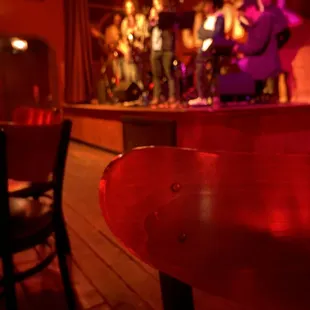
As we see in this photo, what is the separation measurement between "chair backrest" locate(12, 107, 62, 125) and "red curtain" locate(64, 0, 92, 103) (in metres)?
3.88

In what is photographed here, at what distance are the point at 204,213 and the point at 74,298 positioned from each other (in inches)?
43.3

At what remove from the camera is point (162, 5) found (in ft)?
11.9

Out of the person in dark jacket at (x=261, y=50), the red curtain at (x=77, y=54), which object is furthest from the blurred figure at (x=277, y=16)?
the red curtain at (x=77, y=54)

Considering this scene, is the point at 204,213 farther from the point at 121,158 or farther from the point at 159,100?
the point at 159,100

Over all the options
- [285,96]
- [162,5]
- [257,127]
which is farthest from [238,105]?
[162,5]

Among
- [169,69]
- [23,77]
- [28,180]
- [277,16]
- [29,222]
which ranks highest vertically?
[23,77]

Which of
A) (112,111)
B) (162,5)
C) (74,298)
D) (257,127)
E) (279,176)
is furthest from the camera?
(112,111)

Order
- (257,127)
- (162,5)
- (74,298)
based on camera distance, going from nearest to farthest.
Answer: (74,298) → (257,127) → (162,5)

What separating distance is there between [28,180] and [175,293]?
2.44 feet

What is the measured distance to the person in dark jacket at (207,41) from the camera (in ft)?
10.1

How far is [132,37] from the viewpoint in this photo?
4.34 metres

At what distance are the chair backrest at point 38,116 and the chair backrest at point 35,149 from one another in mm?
590

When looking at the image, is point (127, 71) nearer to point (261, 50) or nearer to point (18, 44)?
point (261, 50)

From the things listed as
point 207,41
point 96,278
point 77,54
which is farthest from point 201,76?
point 77,54
